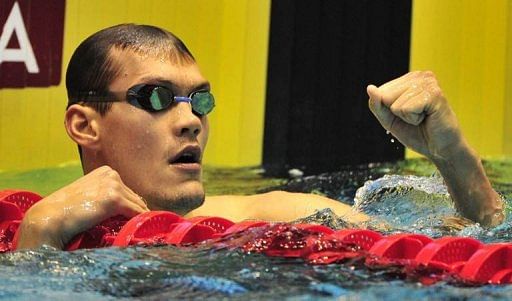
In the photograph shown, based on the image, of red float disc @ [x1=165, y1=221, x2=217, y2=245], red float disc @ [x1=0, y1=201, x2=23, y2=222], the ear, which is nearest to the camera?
red float disc @ [x1=165, y1=221, x2=217, y2=245]

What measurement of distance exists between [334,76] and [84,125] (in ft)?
9.24

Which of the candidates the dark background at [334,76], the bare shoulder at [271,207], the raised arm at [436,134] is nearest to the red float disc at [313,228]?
the raised arm at [436,134]

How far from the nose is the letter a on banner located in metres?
2.23

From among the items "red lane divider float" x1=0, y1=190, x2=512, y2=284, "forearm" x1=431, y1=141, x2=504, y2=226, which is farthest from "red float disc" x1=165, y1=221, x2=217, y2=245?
"forearm" x1=431, y1=141, x2=504, y2=226

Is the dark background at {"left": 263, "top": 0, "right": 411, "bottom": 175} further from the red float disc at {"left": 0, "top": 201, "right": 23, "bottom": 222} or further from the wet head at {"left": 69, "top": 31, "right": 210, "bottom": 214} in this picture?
the red float disc at {"left": 0, "top": 201, "right": 23, "bottom": 222}

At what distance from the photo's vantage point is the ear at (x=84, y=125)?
251 centimetres

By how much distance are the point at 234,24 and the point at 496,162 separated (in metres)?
1.60

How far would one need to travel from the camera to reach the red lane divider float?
1.68 m

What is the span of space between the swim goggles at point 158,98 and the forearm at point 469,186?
59cm

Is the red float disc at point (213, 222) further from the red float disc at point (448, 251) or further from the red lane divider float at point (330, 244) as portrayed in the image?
the red float disc at point (448, 251)

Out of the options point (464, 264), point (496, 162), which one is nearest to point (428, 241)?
point (464, 264)

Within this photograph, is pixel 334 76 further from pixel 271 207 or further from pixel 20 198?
pixel 20 198

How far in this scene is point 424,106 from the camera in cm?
228

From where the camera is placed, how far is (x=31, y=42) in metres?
4.55
